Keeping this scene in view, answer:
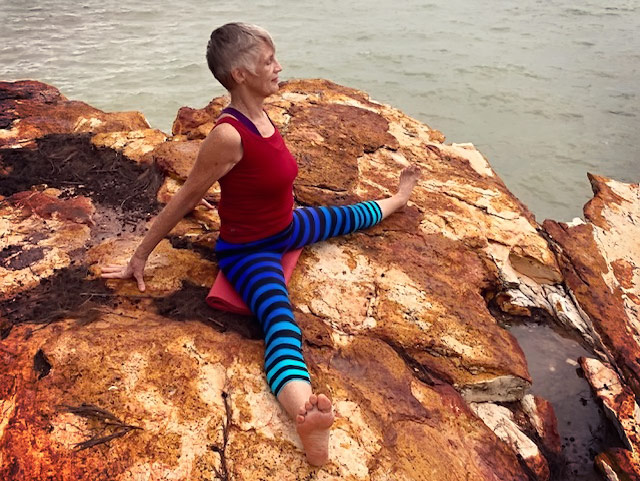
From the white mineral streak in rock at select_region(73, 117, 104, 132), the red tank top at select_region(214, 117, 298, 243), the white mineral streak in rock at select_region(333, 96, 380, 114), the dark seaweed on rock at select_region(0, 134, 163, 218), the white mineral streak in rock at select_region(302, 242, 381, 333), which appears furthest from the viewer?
the white mineral streak in rock at select_region(333, 96, 380, 114)

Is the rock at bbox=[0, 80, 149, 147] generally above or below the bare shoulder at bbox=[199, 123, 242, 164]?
below

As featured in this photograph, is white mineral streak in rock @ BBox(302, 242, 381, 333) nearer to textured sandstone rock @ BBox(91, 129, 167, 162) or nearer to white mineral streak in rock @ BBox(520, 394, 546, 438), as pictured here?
white mineral streak in rock @ BBox(520, 394, 546, 438)

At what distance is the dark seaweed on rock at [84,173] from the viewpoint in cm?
332

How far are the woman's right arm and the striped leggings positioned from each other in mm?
296

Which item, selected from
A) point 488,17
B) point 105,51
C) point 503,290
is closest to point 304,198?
point 503,290

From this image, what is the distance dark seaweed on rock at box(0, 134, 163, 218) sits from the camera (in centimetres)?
332

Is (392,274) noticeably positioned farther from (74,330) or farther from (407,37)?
(407,37)

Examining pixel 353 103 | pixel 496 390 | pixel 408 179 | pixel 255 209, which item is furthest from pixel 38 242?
pixel 353 103

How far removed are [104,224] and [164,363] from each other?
1245 mm

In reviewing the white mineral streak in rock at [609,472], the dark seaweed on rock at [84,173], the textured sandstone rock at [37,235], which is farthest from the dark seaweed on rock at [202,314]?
the white mineral streak in rock at [609,472]

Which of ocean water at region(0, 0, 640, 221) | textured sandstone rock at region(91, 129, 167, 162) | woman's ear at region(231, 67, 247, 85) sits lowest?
ocean water at region(0, 0, 640, 221)

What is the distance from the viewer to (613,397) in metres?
2.73

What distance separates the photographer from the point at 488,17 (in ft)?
41.7

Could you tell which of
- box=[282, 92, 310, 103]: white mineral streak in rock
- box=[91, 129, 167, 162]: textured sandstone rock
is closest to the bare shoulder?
box=[91, 129, 167, 162]: textured sandstone rock
